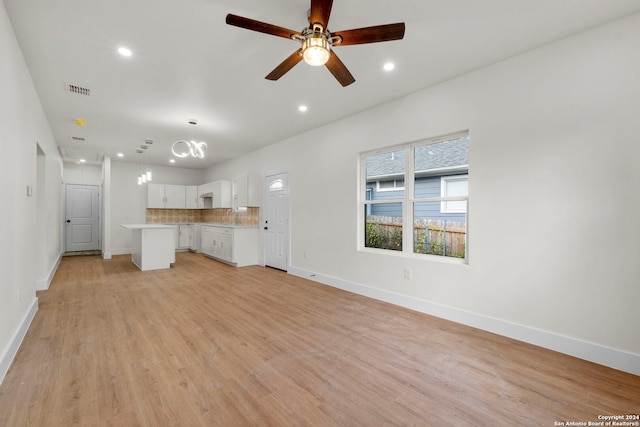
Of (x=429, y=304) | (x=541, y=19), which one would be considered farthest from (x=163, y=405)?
(x=541, y=19)

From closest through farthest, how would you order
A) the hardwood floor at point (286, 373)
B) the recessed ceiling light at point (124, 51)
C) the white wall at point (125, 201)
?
the hardwood floor at point (286, 373) → the recessed ceiling light at point (124, 51) → the white wall at point (125, 201)

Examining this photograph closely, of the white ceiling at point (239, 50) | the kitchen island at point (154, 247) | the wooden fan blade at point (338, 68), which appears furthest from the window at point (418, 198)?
the kitchen island at point (154, 247)

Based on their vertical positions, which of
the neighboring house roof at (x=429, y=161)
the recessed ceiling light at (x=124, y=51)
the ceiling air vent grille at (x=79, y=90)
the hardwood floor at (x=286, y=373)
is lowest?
the hardwood floor at (x=286, y=373)

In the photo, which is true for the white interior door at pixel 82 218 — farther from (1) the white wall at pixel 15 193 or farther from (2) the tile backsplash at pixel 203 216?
(1) the white wall at pixel 15 193

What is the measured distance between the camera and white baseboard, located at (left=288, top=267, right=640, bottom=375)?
2293mm

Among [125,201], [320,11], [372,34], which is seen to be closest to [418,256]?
[372,34]

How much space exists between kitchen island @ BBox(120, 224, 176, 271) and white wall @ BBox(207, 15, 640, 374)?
16.6 ft

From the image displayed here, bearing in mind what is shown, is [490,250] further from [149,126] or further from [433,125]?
[149,126]

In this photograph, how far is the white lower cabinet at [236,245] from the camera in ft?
21.6

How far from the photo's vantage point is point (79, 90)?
3.62 m


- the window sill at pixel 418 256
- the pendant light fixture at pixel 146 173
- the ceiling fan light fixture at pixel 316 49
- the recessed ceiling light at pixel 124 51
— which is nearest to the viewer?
the ceiling fan light fixture at pixel 316 49

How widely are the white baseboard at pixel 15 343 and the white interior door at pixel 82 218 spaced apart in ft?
20.8

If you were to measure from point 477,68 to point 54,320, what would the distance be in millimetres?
5540

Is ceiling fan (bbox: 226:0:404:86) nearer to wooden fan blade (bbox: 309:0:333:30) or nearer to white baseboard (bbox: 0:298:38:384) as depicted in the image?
wooden fan blade (bbox: 309:0:333:30)
